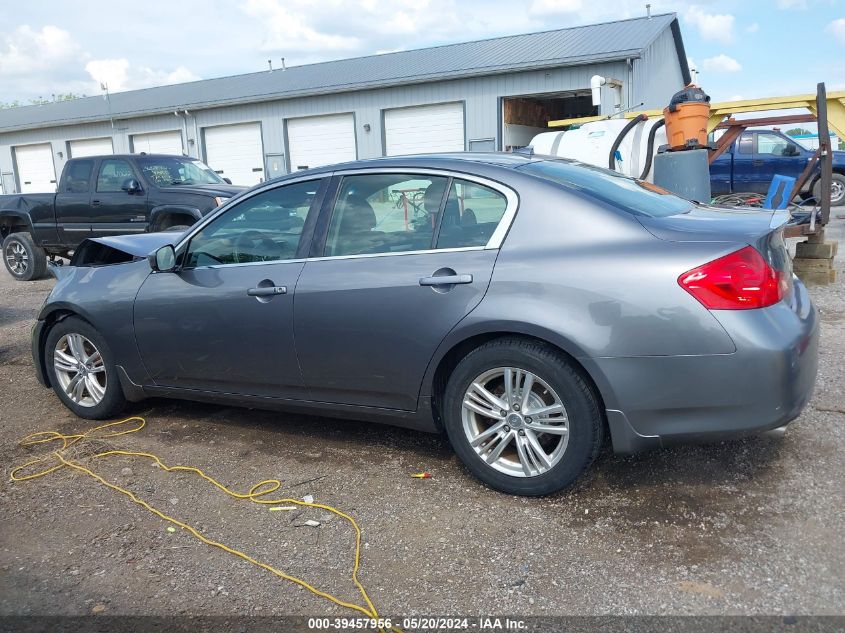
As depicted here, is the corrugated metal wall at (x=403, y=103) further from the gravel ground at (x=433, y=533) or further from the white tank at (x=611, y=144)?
the gravel ground at (x=433, y=533)

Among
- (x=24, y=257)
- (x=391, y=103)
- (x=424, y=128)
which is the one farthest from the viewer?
(x=391, y=103)

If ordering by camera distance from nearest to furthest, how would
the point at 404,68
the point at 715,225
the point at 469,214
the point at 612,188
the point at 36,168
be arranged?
1. the point at 715,225
2. the point at 469,214
3. the point at 612,188
4. the point at 404,68
5. the point at 36,168

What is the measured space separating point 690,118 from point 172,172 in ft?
23.8

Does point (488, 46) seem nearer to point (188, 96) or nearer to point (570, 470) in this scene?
point (188, 96)

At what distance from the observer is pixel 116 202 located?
10719 millimetres

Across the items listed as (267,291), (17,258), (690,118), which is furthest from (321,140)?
(267,291)

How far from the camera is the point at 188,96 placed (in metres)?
27.6

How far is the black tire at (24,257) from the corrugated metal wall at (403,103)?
1250 centimetres

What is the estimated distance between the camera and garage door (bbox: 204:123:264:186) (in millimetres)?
25078

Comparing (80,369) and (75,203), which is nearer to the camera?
(80,369)

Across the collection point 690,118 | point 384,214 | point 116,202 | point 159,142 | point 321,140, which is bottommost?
point 384,214

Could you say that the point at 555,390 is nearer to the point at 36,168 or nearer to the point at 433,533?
the point at 433,533

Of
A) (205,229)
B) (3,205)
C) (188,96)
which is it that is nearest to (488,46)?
(188,96)

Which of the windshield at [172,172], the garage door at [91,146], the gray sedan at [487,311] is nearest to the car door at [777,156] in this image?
the windshield at [172,172]
